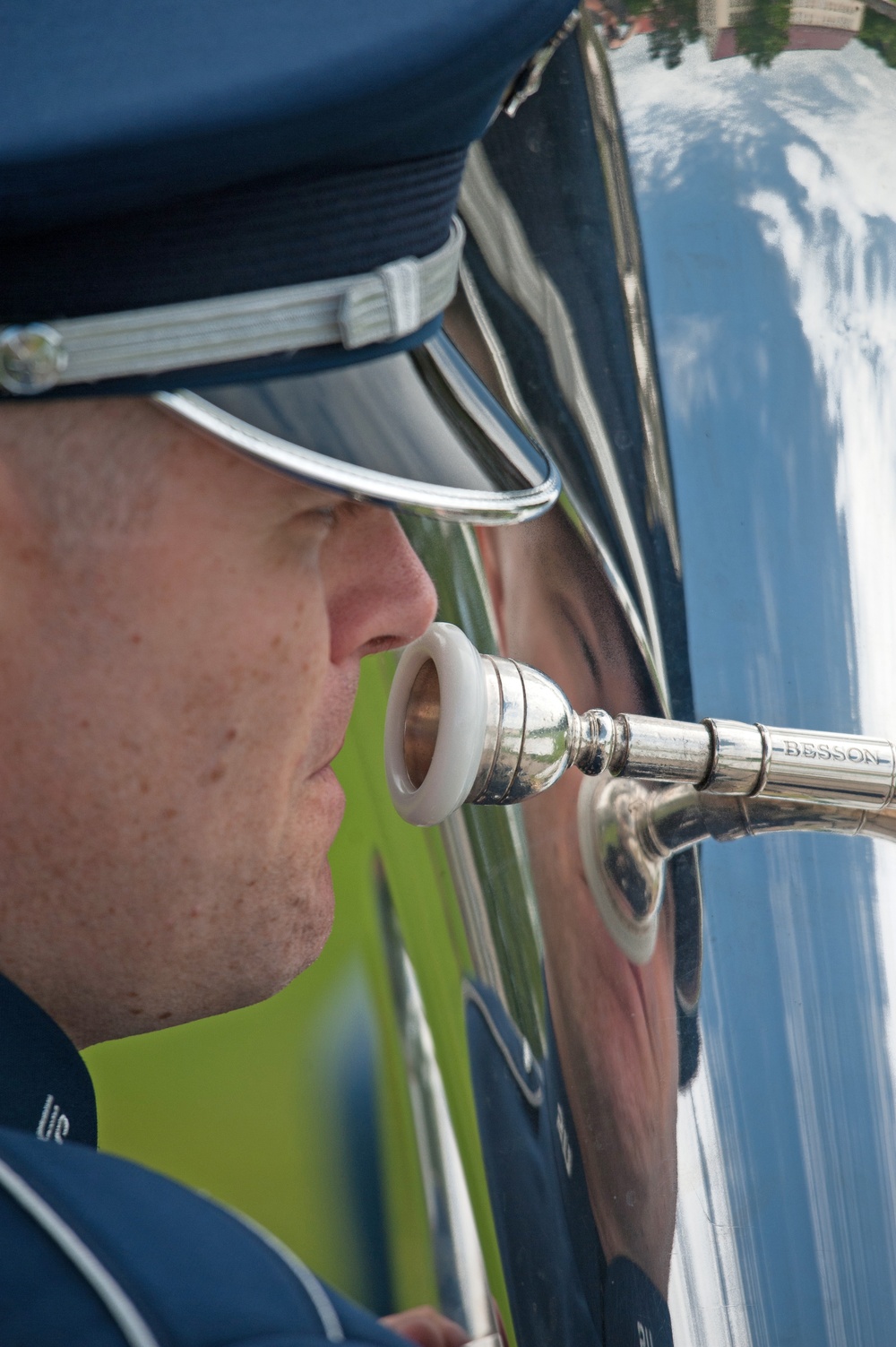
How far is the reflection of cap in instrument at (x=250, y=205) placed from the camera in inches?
22.5

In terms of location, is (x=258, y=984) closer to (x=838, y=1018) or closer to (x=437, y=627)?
(x=437, y=627)

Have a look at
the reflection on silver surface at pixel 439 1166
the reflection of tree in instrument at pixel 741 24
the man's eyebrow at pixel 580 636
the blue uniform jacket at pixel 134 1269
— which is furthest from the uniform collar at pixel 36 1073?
the reflection of tree in instrument at pixel 741 24

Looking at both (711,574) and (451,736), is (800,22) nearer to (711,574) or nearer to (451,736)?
(711,574)

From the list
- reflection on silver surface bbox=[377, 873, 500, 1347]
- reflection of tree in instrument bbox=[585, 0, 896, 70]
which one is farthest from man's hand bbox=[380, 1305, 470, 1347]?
reflection of tree in instrument bbox=[585, 0, 896, 70]

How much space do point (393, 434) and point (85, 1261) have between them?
0.36 m

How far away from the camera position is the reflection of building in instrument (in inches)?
40.9

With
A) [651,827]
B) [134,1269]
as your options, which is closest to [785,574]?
[651,827]

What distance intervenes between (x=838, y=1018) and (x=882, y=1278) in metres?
0.15

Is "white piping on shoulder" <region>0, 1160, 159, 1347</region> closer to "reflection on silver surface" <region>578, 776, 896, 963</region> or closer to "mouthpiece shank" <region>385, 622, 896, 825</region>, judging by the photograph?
"mouthpiece shank" <region>385, 622, 896, 825</region>

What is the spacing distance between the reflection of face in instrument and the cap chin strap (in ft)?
1.33

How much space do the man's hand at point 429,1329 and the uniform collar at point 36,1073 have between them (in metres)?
0.24

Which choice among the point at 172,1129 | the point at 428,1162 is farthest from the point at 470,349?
the point at 172,1129

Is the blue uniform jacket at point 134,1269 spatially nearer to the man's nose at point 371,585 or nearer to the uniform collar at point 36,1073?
the uniform collar at point 36,1073

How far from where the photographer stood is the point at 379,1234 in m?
1.15
